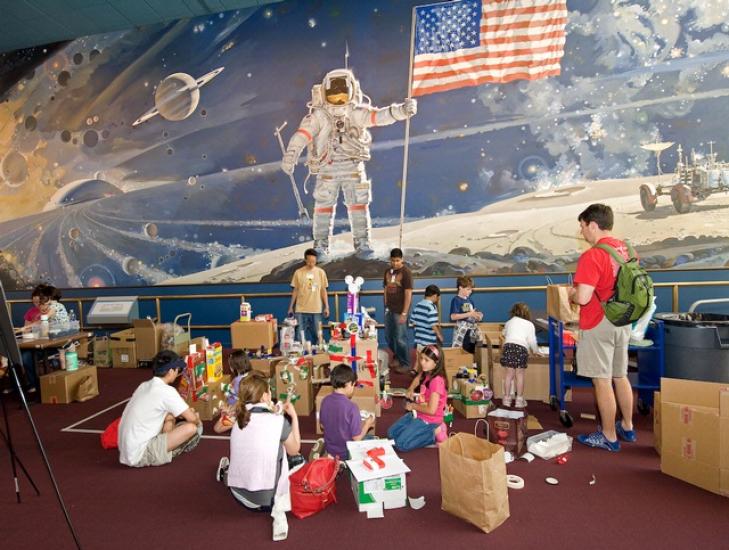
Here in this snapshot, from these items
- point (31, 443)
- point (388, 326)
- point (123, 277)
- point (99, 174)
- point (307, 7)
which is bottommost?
point (31, 443)

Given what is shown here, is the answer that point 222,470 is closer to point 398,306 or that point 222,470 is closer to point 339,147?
point 398,306

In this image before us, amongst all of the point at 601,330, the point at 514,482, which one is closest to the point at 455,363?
the point at 601,330

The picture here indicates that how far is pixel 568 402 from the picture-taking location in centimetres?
516

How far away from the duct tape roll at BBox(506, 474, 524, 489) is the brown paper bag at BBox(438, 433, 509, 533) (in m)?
0.42

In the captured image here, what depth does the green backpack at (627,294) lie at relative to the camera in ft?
11.7

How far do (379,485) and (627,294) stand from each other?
2.32 meters

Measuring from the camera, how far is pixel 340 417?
3553 millimetres

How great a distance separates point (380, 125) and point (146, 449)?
6.07m

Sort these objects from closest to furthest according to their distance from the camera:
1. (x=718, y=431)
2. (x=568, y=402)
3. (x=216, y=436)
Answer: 1. (x=718, y=431)
2. (x=216, y=436)
3. (x=568, y=402)

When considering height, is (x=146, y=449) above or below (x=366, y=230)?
below

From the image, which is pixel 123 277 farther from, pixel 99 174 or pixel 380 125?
pixel 380 125

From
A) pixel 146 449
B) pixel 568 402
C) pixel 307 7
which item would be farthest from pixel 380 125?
pixel 146 449

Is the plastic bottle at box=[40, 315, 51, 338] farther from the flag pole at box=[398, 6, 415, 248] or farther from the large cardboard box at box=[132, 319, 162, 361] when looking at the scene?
the flag pole at box=[398, 6, 415, 248]

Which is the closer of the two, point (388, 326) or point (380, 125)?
point (388, 326)
